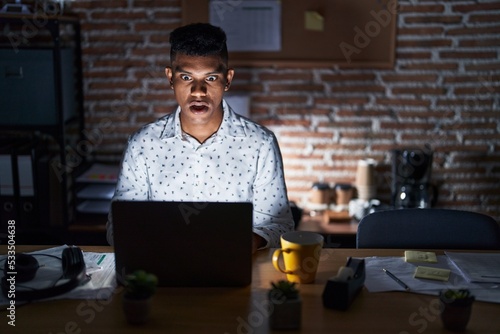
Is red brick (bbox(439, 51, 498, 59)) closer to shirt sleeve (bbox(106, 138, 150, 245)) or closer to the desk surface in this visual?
shirt sleeve (bbox(106, 138, 150, 245))

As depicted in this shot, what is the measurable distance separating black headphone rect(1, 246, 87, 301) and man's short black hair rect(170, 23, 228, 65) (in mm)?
759

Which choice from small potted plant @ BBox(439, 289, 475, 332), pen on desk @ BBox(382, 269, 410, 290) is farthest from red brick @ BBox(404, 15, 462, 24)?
small potted plant @ BBox(439, 289, 475, 332)

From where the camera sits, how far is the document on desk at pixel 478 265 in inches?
65.1

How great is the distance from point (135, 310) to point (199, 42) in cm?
100

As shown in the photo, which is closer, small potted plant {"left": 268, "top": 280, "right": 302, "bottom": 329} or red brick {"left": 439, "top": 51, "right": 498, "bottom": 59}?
small potted plant {"left": 268, "top": 280, "right": 302, "bottom": 329}

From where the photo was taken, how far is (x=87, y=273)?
1695 mm

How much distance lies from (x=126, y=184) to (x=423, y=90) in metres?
1.82

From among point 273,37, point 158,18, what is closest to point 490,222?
point 273,37

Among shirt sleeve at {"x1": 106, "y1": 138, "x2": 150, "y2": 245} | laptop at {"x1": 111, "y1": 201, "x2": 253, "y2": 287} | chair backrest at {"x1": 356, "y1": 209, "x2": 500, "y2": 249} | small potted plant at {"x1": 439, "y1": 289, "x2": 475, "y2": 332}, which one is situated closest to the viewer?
small potted plant at {"x1": 439, "y1": 289, "x2": 475, "y2": 332}

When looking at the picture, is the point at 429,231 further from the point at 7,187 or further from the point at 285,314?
the point at 7,187

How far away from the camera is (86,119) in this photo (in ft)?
11.3

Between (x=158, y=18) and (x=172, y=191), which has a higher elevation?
(x=158, y=18)

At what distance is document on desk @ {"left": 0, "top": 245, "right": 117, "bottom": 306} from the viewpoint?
1.57 meters

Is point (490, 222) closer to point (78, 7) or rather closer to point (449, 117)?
point (449, 117)
